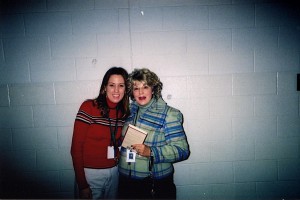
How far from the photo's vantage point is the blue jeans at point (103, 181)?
5.98 feet

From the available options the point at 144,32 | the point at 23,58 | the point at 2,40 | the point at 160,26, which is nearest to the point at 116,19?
the point at 144,32

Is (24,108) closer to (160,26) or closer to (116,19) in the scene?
(116,19)

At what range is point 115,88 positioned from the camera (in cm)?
186

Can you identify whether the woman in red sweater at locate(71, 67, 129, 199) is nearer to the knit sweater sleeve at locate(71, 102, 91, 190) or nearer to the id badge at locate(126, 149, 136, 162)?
the knit sweater sleeve at locate(71, 102, 91, 190)

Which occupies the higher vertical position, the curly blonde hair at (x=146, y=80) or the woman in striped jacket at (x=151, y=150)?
the curly blonde hair at (x=146, y=80)

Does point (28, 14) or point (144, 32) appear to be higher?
point (28, 14)

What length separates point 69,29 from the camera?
2.17 metres

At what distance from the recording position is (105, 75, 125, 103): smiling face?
6.10 feet

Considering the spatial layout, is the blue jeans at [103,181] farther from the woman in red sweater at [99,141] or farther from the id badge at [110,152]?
the id badge at [110,152]

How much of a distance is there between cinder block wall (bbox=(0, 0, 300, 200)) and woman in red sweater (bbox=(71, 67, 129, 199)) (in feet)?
1.45

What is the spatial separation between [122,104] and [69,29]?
3.65 feet

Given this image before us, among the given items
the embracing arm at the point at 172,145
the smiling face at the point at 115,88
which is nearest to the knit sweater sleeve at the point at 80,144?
the smiling face at the point at 115,88

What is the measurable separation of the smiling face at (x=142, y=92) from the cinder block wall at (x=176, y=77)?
504mm

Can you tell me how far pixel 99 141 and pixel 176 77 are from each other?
3.74 feet
